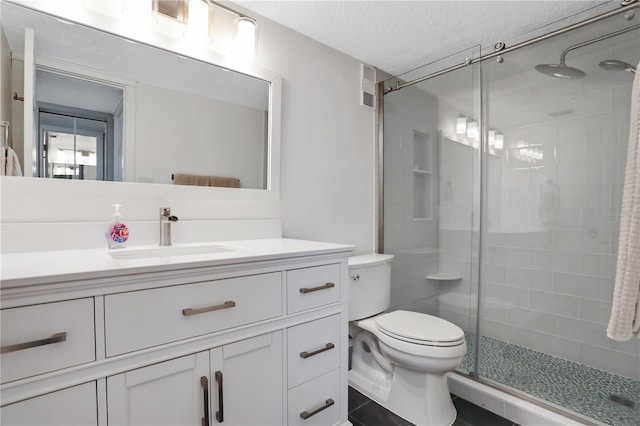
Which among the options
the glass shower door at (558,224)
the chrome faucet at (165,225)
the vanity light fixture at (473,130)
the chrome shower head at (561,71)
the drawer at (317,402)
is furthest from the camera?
the vanity light fixture at (473,130)

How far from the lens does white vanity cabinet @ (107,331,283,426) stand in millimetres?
849

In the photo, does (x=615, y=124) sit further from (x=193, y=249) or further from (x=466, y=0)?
(x=193, y=249)

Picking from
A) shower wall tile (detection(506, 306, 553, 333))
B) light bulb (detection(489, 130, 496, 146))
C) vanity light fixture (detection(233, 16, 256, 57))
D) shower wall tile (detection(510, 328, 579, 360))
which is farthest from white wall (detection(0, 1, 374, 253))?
shower wall tile (detection(510, 328, 579, 360))

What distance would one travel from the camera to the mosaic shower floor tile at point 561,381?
1.53 m

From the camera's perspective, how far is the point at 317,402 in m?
1.26

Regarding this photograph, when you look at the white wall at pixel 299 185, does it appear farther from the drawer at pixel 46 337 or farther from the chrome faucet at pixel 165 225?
the drawer at pixel 46 337

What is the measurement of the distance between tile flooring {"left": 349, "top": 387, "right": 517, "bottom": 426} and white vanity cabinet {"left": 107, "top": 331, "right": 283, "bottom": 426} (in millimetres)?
670

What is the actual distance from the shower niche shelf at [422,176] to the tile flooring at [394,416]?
116cm

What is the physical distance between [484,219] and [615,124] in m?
0.81

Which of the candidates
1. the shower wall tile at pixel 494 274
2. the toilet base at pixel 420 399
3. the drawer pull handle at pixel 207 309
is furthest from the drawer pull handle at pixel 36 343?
the shower wall tile at pixel 494 274

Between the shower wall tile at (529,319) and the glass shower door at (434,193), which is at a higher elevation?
the glass shower door at (434,193)

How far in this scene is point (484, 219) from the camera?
1990 mm

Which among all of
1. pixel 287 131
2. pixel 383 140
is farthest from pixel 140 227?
pixel 383 140

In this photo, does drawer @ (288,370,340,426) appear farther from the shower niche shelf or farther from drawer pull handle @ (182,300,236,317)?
the shower niche shelf
